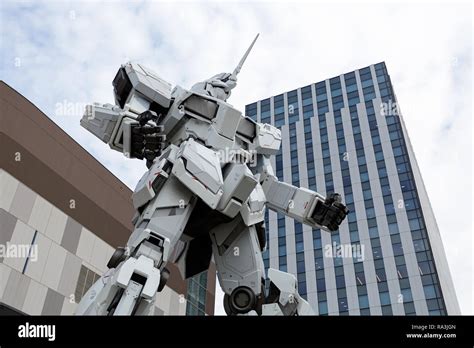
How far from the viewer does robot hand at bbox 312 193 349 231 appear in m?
7.35

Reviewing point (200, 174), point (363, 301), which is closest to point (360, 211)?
point (363, 301)

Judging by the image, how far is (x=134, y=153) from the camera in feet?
21.8

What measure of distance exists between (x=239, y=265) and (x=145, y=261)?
5.42 feet

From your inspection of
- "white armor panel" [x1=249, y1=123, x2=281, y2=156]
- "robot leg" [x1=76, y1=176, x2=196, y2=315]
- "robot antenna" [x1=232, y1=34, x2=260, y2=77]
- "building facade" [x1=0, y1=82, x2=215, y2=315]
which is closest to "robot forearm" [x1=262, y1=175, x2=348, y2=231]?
"white armor panel" [x1=249, y1=123, x2=281, y2=156]

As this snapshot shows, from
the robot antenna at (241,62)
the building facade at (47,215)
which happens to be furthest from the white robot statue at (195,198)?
the building facade at (47,215)

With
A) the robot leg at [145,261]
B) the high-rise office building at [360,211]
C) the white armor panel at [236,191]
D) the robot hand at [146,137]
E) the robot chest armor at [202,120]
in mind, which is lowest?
the robot leg at [145,261]

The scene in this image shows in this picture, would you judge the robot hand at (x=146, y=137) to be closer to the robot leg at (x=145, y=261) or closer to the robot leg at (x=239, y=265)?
the robot leg at (x=145, y=261)

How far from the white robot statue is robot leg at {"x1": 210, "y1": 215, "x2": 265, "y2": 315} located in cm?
1

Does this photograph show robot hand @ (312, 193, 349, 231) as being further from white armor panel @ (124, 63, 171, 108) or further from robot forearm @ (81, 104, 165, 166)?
white armor panel @ (124, 63, 171, 108)

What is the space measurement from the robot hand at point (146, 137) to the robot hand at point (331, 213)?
9.07 feet

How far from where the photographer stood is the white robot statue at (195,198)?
564 cm
